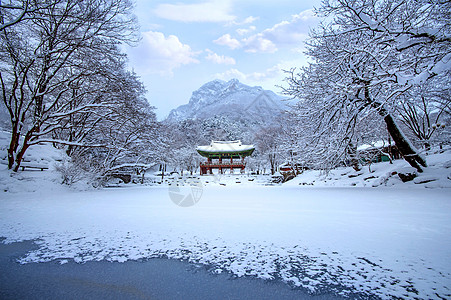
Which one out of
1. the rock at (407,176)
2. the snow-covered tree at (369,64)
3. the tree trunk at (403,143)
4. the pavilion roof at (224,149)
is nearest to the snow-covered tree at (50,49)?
the snow-covered tree at (369,64)

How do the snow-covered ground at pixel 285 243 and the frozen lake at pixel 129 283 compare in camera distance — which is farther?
the snow-covered ground at pixel 285 243

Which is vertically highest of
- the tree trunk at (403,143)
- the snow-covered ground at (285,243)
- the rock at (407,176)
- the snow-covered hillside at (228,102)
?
the snow-covered hillside at (228,102)

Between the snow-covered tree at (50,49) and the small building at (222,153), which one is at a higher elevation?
the snow-covered tree at (50,49)

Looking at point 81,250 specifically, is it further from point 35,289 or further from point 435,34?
point 435,34

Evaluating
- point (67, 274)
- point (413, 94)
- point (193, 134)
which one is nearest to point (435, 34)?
point (413, 94)

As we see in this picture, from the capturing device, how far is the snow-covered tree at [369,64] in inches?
182

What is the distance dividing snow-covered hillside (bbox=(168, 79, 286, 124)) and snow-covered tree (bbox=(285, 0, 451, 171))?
65.4 metres

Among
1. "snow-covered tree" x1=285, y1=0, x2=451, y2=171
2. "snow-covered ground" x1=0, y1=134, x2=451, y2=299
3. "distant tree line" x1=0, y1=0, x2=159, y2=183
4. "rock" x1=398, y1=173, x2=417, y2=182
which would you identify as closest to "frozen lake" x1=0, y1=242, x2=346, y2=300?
"snow-covered ground" x1=0, y1=134, x2=451, y2=299

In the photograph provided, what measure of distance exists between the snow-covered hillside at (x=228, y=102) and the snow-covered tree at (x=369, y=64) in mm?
65378

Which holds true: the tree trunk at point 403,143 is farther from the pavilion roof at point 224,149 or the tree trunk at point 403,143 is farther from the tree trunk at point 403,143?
the pavilion roof at point 224,149

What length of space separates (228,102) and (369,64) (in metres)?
102

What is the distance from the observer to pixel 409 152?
7285mm

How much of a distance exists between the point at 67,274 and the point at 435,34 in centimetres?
723

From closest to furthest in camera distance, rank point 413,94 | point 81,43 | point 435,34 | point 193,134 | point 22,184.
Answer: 1. point 435,34
2. point 413,94
3. point 22,184
4. point 81,43
5. point 193,134
